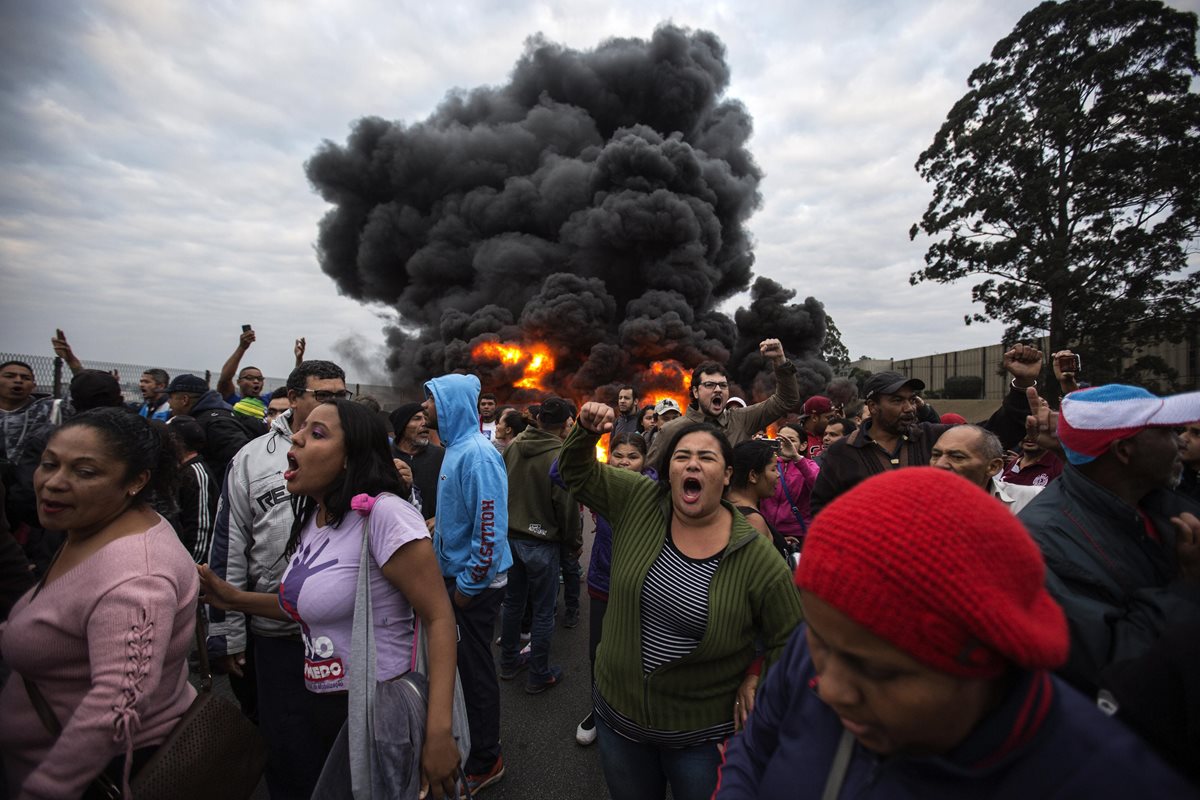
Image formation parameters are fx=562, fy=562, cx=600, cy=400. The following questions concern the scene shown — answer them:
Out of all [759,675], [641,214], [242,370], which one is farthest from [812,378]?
[759,675]

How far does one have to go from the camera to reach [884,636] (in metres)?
0.84

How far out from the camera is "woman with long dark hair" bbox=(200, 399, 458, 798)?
1961mm

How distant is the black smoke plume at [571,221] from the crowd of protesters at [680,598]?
19.9 metres

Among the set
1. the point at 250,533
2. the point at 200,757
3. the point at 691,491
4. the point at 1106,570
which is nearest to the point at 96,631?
the point at 200,757

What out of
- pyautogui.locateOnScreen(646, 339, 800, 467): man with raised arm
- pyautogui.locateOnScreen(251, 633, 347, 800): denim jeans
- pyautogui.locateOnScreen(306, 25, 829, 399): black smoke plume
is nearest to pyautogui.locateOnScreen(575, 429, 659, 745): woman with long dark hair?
pyautogui.locateOnScreen(646, 339, 800, 467): man with raised arm

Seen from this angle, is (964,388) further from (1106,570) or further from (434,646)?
(434,646)

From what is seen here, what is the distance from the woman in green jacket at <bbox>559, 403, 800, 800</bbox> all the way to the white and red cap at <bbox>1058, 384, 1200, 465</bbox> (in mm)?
1088

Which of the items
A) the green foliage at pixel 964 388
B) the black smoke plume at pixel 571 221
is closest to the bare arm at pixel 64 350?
the black smoke plume at pixel 571 221

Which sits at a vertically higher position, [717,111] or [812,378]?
[717,111]

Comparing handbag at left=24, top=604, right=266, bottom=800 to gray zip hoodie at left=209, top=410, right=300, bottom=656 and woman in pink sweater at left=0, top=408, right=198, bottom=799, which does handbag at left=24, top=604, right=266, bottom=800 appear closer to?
woman in pink sweater at left=0, top=408, right=198, bottom=799

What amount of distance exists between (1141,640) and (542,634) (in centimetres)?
367

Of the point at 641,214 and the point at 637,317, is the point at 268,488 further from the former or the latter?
the point at 641,214

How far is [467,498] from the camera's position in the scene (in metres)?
3.30

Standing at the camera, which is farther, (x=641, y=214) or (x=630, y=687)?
(x=641, y=214)
